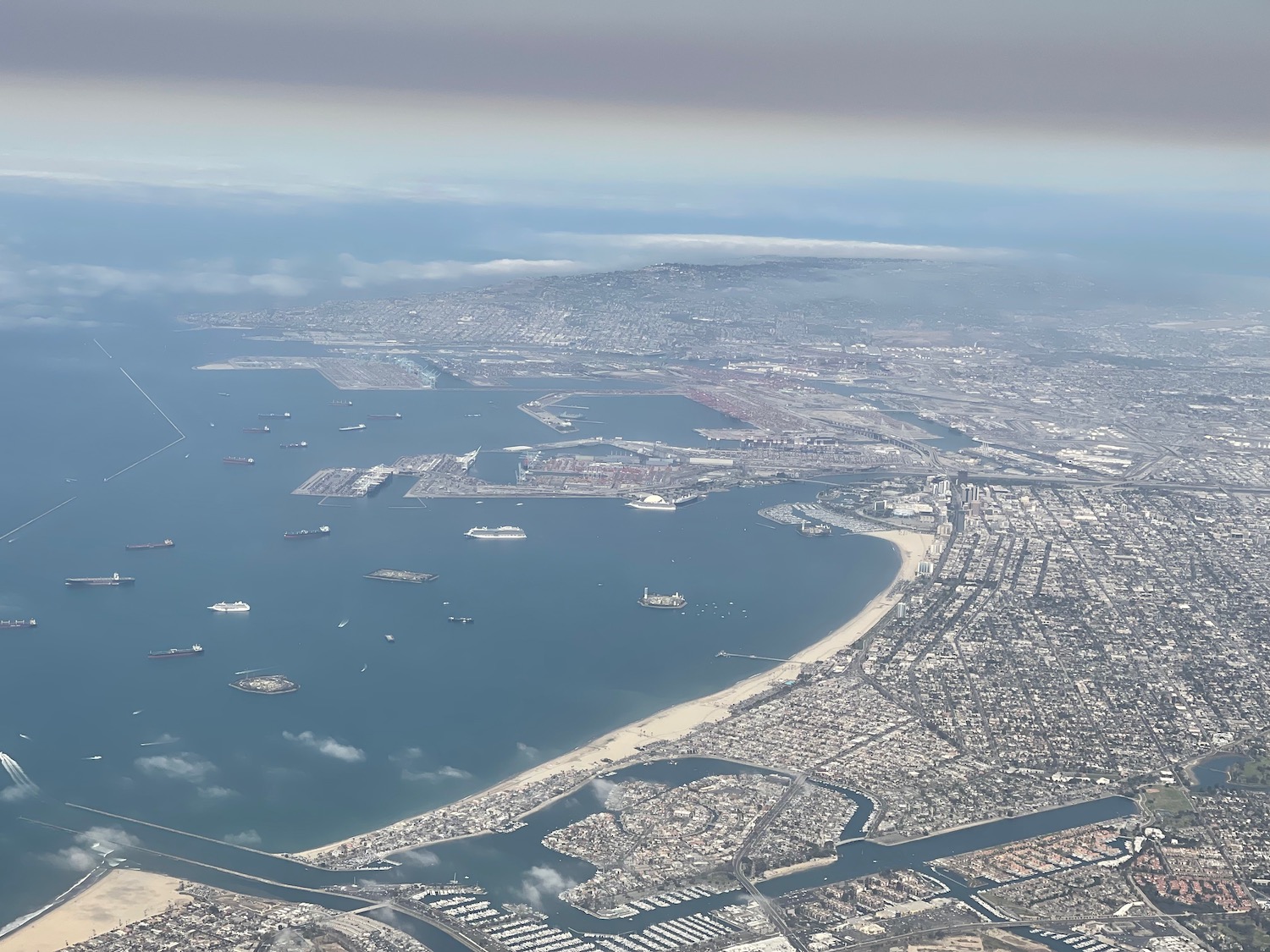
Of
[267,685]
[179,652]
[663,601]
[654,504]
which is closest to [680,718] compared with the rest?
[663,601]

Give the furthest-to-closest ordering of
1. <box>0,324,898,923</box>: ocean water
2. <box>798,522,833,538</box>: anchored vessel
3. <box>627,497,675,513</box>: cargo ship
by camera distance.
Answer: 1. <box>627,497,675,513</box>: cargo ship
2. <box>798,522,833,538</box>: anchored vessel
3. <box>0,324,898,923</box>: ocean water

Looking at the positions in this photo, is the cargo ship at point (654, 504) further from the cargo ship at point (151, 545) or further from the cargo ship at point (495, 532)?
the cargo ship at point (151, 545)

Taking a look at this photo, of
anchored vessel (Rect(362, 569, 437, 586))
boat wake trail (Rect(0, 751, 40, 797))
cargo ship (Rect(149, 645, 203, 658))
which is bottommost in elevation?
boat wake trail (Rect(0, 751, 40, 797))

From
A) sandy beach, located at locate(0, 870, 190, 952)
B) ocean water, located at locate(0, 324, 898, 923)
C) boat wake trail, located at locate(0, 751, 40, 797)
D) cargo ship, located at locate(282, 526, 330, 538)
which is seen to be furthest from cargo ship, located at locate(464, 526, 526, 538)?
sandy beach, located at locate(0, 870, 190, 952)

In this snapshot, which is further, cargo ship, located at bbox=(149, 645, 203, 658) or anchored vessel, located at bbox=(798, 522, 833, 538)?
anchored vessel, located at bbox=(798, 522, 833, 538)

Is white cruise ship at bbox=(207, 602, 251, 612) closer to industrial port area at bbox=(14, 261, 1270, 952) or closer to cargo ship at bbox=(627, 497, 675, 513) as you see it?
A: industrial port area at bbox=(14, 261, 1270, 952)

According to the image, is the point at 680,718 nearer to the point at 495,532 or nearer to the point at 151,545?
the point at 495,532

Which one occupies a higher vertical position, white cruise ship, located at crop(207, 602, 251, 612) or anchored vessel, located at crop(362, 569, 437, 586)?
anchored vessel, located at crop(362, 569, 437, 586)
